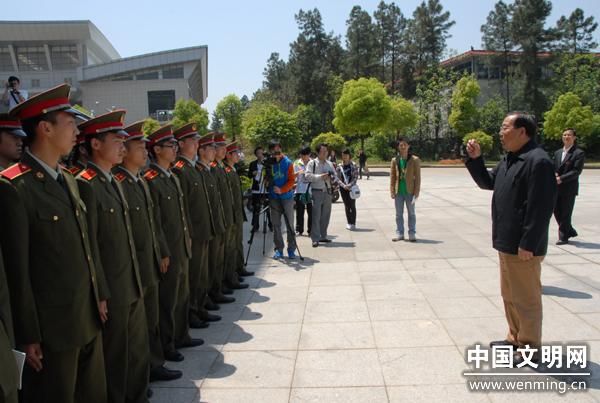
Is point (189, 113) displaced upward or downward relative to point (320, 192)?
upward

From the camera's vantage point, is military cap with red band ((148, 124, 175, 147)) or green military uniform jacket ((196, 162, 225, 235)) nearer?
military cap with red band ((148, 124, 175, 147))

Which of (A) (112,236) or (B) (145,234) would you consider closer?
(A) (112,236)

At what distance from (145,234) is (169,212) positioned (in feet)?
2.19

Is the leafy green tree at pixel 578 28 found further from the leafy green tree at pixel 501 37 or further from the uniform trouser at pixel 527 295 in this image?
the uniform trouser at pixel 527 295

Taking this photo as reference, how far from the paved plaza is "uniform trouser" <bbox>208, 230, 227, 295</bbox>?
33 centimetres

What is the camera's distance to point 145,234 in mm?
3547

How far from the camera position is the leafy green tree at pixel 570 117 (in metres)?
36.0

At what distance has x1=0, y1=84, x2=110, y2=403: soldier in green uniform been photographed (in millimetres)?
2281

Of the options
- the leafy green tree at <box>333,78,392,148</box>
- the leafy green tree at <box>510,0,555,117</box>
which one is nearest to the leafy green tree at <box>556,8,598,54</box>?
the leafy green tree at <box>510,0,555,117</box>

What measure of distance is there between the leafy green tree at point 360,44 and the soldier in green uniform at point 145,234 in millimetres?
54232

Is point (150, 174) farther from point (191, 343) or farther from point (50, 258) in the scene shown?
point (50, 258)

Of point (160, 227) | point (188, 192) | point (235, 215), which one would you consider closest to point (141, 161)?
point (160, 227)

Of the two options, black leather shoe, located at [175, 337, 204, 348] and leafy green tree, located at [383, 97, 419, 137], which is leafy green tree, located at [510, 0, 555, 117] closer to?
leafy green tree, located at [383, 97, 419, 137]

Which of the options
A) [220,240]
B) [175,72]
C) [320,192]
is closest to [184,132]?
[220,240]
